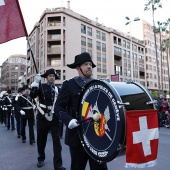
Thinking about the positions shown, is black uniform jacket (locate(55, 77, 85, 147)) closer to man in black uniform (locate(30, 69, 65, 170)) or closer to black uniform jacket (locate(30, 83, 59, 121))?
man in black uniform (locate(30, 69, 65, 170))

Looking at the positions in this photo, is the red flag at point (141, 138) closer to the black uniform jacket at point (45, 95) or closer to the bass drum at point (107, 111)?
the bass drum at point (107, 111)

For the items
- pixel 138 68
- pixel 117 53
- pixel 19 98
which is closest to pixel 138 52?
pixel 138 68

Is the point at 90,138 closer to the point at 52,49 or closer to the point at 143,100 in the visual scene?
the point at 143,100

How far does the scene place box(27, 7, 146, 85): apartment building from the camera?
42.6 metres

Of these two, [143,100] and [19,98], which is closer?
[143,100]

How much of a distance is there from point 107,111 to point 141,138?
0.41 meters

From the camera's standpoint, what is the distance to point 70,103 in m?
2.99

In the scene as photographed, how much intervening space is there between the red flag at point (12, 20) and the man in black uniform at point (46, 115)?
91 centimetres

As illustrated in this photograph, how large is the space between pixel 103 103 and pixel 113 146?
441 millimetres

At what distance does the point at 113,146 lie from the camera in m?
2.21

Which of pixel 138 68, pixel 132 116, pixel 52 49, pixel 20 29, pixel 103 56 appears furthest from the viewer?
pixel 138 68

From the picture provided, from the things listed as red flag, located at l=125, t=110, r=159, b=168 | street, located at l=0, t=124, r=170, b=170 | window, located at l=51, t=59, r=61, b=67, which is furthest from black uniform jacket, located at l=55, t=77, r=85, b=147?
window, located at l=51, t=59, r=61, b=67

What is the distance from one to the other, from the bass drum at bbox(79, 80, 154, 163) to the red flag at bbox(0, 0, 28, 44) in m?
2.37

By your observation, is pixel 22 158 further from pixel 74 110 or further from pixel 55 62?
pixel 55 62
